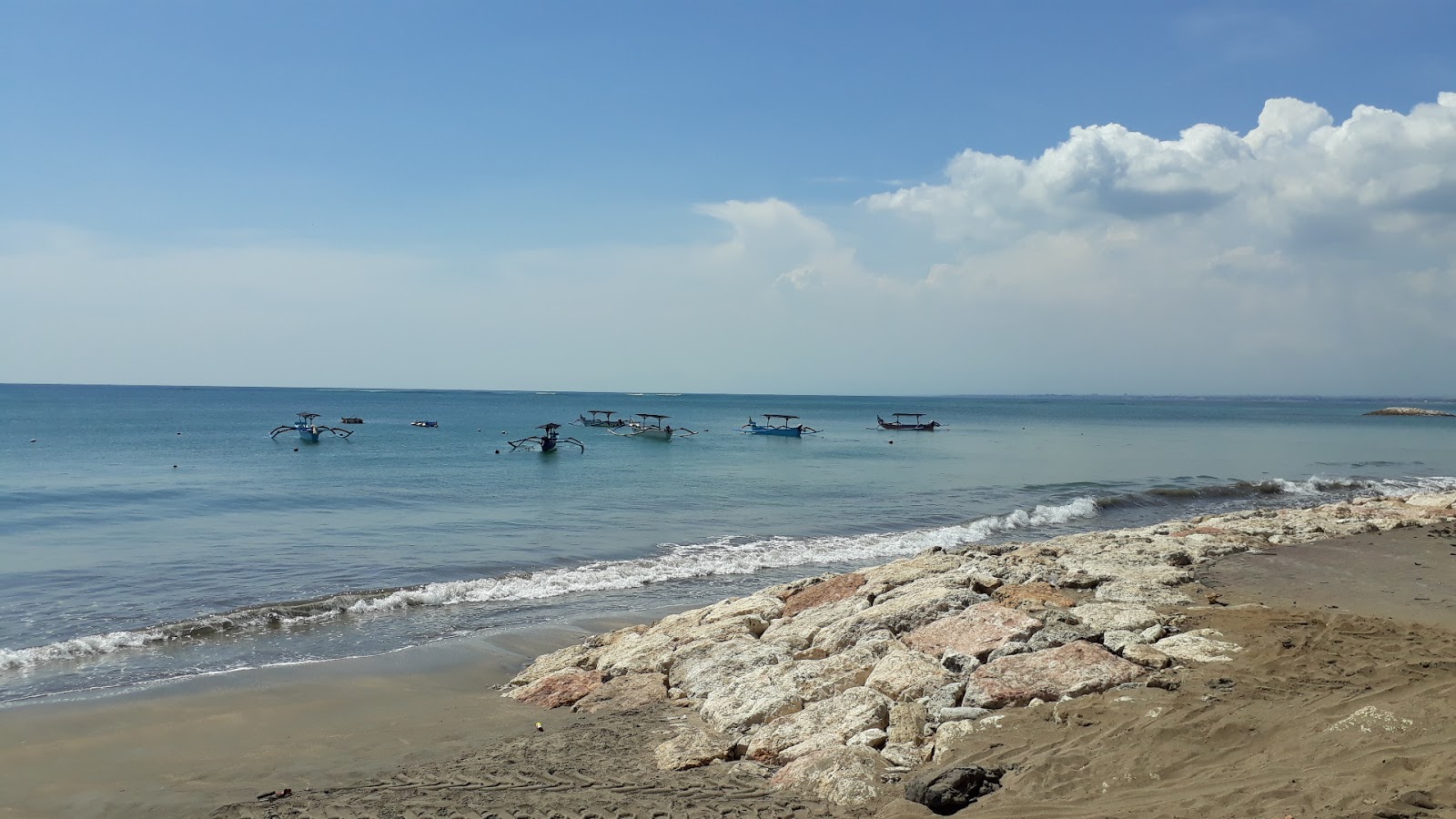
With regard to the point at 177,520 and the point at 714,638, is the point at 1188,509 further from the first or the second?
the point at 177,520

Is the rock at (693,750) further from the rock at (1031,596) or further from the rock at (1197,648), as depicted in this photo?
the rock at (1197,648)

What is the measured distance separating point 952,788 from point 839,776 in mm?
867

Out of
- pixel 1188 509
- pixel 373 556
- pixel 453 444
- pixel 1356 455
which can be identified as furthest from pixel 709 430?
pixel 373 556

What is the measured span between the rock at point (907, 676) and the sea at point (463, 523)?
23.3 ft

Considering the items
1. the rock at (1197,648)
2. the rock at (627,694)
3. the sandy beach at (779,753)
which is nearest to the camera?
the sandy beach at (779,753)

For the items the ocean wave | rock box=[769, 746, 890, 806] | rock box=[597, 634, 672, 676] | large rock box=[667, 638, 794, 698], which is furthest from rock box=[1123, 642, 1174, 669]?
the ocean wave

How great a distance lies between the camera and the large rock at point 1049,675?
708 centimetres

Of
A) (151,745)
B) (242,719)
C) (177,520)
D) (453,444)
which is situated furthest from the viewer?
(453,444)

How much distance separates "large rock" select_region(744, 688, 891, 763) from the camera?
690cm

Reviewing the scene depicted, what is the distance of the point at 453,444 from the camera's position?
56.9 metres

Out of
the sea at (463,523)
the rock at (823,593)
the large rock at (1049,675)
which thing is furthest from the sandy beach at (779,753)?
the sea at (463,523)

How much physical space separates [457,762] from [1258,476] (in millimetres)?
38376

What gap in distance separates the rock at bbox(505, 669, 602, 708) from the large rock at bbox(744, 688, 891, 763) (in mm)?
2940

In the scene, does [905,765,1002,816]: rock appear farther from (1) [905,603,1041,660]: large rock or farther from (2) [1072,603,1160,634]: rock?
(2) [1072,603,1160,634]: rock
